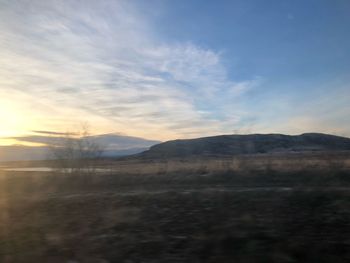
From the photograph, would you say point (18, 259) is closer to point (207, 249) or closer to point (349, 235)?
point (207, 249)

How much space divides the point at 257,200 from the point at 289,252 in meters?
5.80

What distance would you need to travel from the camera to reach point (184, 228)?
1215 cm

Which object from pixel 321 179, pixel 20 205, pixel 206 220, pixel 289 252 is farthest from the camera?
pixel 321 179

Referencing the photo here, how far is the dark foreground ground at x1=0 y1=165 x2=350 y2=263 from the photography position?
9811mm

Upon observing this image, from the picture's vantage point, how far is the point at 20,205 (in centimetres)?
1773

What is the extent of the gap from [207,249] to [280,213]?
4.05m

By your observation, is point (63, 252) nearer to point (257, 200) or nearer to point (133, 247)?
point (133, 247)

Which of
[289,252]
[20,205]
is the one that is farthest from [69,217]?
[289,252]

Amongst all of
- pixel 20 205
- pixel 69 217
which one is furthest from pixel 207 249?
pixel 20 205

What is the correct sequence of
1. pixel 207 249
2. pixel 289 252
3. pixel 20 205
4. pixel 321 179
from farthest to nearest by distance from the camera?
pixel 321 179 → pixel 20 205 → pixel 207 249 → pixel 289 252

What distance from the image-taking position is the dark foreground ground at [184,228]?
32.2 ft

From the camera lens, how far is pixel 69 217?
14.7 m

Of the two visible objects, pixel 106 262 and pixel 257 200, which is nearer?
pixel 106 262

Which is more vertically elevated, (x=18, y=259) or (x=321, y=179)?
(x=321, y=179)
